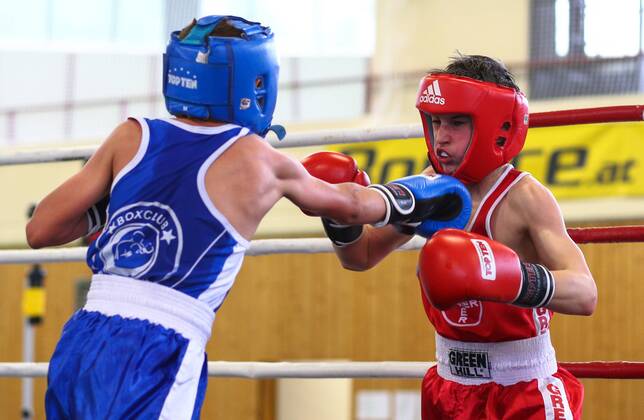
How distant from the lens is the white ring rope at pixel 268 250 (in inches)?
102

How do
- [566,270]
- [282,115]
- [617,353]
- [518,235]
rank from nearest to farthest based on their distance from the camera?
1. [566,270]
2. [518,235]
3. [617,353]
4. [282,115]

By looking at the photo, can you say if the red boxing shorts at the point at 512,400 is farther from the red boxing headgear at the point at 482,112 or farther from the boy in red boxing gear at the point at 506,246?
the red boxing headgear at the point at 482,112

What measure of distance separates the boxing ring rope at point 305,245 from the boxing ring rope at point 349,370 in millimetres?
302

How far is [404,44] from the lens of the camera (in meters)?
8.10

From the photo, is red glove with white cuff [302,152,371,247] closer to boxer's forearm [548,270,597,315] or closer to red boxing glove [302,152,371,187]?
red boxing glove [302,152,371,187]

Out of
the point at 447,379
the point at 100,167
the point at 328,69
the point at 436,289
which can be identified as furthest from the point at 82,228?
the point at 328,69

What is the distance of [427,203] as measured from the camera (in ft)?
6.80

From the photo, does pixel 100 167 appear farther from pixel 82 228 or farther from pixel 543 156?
pixel 543 156

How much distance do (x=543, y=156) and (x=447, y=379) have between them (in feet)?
15.0

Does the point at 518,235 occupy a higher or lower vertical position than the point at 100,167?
lower

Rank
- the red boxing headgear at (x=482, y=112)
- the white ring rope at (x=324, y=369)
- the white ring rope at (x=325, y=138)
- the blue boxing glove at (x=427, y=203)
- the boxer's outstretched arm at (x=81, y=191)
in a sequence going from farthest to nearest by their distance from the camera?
the white ring rope at (x=325, y=138), the white ring rope at (x=324, y=369), the red boxing headgear at (x=482, y=112), the blue boxing glove at (x=427, y=203), the boxer's outstretched arm at (x=81, y=191)

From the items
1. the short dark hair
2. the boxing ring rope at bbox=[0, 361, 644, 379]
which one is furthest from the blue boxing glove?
the boxing ring rope at bbox=[0, 361, 644, 379]

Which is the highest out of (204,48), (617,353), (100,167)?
(204,48)

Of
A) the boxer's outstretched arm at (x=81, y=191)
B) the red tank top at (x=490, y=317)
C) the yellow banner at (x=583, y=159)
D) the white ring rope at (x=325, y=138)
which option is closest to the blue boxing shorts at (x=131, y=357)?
the boxer's outstretched arm at (x=81, y=191)
